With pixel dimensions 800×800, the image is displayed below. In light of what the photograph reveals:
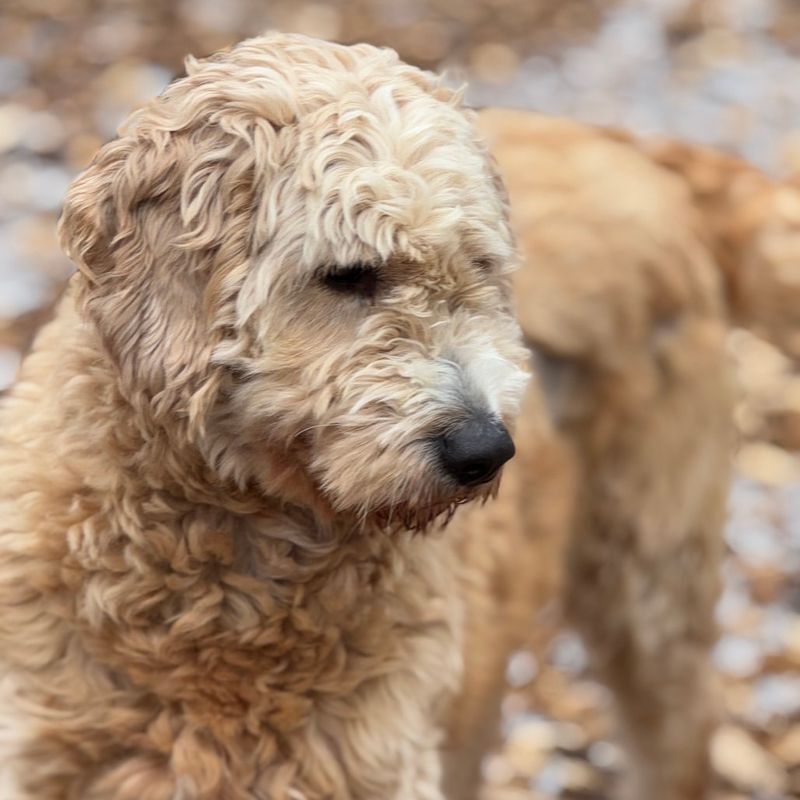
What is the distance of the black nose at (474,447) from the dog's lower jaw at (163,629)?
1.42 feet

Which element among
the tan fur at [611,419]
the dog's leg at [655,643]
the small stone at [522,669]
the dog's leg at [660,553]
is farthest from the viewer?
the small stone at [522,669]

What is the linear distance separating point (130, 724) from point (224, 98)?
45.3 inches

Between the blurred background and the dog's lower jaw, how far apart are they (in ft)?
6.06

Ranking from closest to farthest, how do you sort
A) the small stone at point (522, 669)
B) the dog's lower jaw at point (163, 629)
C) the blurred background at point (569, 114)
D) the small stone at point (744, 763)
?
the dog's lower jaw at point (163, 629), the small stone at point (744, 763), the blurred background at point (569, 114), the small stone at point (522, 669)

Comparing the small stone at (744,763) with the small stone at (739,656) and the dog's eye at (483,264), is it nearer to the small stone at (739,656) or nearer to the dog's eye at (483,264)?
the small stone at (739,656)

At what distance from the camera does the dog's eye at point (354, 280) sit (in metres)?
2.44

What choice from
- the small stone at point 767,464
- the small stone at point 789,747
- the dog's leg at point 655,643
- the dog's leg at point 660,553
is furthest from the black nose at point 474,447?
the small stone at point 767,464

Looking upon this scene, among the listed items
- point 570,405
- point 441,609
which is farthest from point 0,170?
point 441,609

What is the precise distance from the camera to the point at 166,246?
8.20 ft

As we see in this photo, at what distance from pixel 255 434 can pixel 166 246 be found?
13.6 inches

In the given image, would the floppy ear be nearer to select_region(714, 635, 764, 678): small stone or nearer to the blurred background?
the blurred background

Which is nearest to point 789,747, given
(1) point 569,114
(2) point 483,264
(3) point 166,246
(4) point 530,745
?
(4) point 530,745

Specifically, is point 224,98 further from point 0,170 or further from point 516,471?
point 0,170

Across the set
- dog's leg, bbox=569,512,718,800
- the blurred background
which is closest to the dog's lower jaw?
dog's leg, bbox=569,512,718,800
